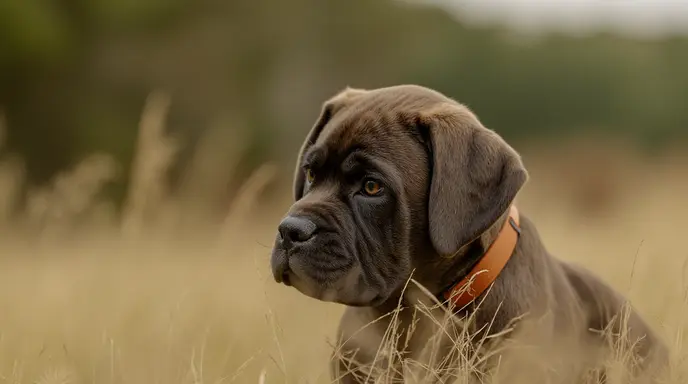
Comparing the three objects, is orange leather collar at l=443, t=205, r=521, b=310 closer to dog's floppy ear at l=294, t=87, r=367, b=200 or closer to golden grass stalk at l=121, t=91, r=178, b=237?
dog's floppy ear at l=294, t=87, r=367, b=200

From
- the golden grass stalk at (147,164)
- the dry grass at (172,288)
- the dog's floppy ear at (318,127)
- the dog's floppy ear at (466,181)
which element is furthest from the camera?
the golden grass stalk at (147,164)

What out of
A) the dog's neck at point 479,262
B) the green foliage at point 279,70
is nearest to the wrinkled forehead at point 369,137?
the dog's neck at point 479,262

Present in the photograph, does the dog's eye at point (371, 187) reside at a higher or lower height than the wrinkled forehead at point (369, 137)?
lower

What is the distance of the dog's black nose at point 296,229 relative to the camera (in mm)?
3566

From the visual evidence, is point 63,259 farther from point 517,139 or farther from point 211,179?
point 517,139

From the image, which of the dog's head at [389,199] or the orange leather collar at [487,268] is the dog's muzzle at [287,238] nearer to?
the dog's head at [389,199]

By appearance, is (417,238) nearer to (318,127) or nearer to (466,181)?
(466,181)

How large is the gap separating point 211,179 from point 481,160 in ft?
17.5

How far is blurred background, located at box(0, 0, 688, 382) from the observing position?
19.7ft

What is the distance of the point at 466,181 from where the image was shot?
143 inches

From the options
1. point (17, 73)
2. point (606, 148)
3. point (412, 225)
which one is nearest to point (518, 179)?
point (412, 225)

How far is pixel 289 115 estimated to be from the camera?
20672 mm

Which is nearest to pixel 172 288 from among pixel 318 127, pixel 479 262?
pixel 318 127

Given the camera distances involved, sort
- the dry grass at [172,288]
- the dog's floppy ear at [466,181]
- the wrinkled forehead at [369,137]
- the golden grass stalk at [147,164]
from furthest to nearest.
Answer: the golden grass stalk at [147,164] → the dry grass at [172,288] → the wrinkled forehead at [369,137] → the dog's floppy ear at [466,181]
